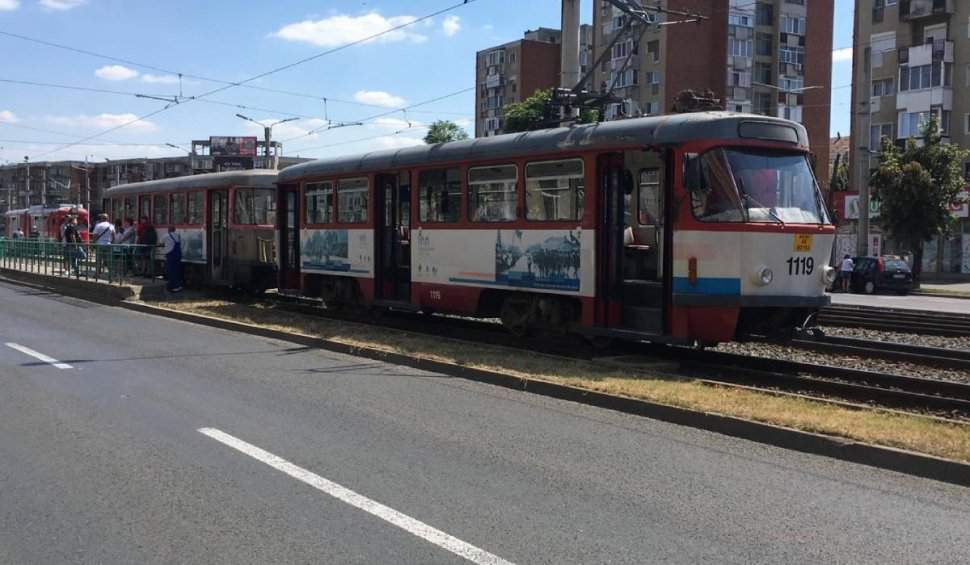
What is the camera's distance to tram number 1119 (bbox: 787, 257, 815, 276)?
1084 cm

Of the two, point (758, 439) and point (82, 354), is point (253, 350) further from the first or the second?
point (758, 439)

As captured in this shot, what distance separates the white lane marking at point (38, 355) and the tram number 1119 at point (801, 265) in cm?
876

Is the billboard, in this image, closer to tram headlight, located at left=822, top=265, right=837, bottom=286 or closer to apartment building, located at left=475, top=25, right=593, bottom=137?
apartment building, located at left=475, top=25, right=593, bottom=137

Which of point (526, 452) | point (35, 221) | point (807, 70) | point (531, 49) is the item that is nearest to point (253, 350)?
point (526, 452)

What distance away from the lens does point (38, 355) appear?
12.0 metres

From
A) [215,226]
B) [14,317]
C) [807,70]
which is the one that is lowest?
[14,317]

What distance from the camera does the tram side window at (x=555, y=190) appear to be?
11.9m

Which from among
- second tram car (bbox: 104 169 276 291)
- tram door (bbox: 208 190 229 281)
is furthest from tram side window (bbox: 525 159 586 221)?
tram door (bbox: 208 190 229 281)

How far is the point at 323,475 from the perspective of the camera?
6234mm

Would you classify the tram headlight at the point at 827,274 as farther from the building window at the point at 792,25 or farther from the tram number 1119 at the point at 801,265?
the building window at the point at 792,25

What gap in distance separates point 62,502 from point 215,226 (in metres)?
17.5

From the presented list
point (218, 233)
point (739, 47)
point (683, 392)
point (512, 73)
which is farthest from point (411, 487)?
point (512, 73)

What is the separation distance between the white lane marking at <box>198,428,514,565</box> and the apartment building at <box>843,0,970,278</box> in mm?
44415

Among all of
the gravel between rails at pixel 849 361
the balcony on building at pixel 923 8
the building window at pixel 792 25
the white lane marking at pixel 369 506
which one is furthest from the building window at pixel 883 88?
the white lane marking at pixel 369 506
